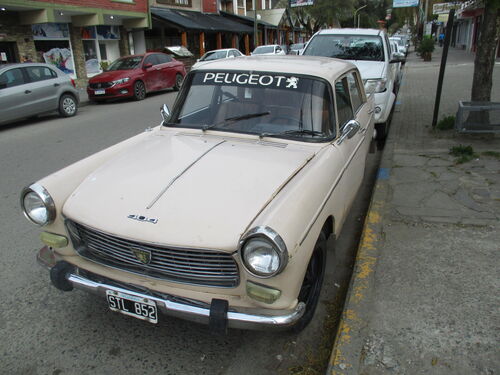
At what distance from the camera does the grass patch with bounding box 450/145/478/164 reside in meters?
6.09

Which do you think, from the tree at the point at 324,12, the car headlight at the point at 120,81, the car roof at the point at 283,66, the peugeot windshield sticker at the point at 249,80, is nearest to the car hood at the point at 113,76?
the car headlight at the point at 120,81

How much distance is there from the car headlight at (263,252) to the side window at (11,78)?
33.2 ft

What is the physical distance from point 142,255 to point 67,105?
10752mm

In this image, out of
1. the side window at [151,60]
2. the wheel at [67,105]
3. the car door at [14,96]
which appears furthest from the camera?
the side window at [151,60]

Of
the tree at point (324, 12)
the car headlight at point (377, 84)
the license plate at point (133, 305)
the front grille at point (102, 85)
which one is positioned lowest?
the license plate at point (133, 305)

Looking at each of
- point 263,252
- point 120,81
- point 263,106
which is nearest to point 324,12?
point 120,81

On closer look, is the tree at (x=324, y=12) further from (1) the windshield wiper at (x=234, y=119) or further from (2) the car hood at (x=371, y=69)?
→ (1) the windshield wiper at (x=234, y=119)

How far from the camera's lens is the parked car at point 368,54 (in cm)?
751

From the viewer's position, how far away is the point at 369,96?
564 centimetres

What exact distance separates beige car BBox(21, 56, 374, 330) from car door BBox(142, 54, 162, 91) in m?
11.8

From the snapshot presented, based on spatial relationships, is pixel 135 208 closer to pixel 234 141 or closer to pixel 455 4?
pixel 234 141

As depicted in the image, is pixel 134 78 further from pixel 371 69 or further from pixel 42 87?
pixel 371 69

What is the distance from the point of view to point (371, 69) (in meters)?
7.95

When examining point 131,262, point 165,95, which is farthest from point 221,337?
point 165,95
